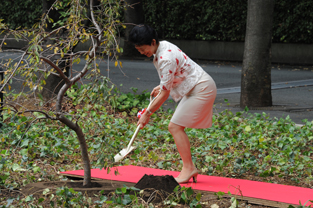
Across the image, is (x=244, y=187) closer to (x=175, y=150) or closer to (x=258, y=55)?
(x=175, y=150)

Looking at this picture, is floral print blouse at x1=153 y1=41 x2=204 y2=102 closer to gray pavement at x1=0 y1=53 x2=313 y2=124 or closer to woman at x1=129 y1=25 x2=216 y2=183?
woman at x1=129 y1=25 x2=216 y2=183

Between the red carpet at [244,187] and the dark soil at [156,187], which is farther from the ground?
the dark soil at [156,187]

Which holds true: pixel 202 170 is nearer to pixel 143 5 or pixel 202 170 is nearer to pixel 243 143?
pixel 243 143

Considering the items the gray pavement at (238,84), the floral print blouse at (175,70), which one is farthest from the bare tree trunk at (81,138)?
the gray pavement at (238,84)

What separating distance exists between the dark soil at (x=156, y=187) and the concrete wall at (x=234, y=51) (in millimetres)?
14097

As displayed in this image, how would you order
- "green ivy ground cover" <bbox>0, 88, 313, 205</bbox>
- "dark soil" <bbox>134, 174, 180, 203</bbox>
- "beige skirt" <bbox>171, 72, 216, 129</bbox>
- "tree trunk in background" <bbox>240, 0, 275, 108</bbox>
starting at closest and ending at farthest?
1. "dark soil" <bbox>134, 174, 180, 203</bbox>
2. "beige skirt" <bbox>171, 72, 216, 129</bbox>
3. "green ivy ground cover" <bbox>0, 88, 313, 205</bbox>
4. "tree trunk in background" <bbox>240, 0, 275, 108</bbox>

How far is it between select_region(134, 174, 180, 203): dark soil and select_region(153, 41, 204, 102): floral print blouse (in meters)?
0.80

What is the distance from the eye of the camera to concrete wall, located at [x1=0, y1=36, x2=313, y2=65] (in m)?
16.2

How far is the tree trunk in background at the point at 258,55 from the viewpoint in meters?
7.55

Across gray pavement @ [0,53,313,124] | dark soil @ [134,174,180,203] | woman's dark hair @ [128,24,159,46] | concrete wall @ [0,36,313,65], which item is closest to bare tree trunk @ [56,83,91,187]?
dark soil @ [134,174,180,203]

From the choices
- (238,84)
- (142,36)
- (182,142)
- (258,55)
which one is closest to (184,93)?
(182,142)

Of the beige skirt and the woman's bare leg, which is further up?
the beige skirt

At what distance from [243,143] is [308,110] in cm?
293

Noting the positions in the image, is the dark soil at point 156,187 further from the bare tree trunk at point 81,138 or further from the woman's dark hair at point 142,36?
the woman's dark hair at point 142,36
